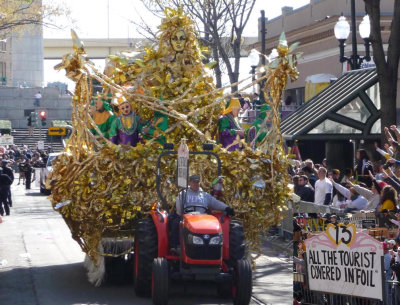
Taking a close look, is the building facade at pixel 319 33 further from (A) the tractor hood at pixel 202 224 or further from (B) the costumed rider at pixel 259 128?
(A) the tractor hood at pixel 202 224

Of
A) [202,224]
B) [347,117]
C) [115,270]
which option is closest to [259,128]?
[115,270]

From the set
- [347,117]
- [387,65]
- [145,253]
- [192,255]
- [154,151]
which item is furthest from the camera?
[347,117]

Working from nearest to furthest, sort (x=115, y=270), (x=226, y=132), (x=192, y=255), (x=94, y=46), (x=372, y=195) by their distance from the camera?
(x=192, y=255) → (x=372, y=195) → (x=115, y=270) → (x=226, y=132) → (x=94, y=46)

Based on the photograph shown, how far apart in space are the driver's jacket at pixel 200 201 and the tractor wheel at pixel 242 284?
42.9 inches

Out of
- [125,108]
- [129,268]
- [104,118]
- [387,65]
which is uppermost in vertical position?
[387,65]

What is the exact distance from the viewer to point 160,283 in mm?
11273

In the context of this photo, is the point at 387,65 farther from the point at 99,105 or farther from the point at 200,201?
the point at 200,201

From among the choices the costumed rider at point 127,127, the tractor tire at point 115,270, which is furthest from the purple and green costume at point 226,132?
the tractor tire at point 115,270

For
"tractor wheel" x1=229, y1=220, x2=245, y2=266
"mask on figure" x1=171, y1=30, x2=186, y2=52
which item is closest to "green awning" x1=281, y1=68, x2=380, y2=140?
"mask on figure" x1=171, y1=30, x2=186, y2=52

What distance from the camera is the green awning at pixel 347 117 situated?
22312 millimetres

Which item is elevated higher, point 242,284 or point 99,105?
point 99,105

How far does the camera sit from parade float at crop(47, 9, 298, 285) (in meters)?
13.0

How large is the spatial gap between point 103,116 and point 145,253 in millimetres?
3589

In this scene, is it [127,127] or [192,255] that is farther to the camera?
[127,127]
